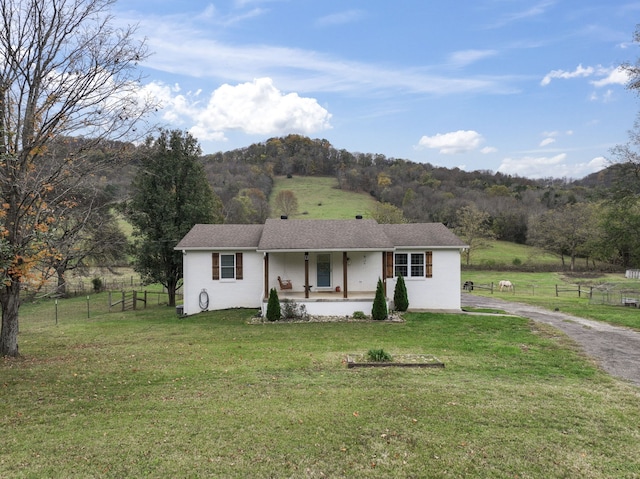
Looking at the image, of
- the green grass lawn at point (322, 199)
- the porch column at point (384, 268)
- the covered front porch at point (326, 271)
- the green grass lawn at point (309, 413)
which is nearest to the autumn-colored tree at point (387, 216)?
the green grass lawn at point (322, 199)

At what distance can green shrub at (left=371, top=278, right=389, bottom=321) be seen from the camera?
16.3 m

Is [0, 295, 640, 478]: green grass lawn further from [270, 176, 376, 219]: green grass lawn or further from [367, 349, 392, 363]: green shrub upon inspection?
[270, 176, 376, 219]: green grass lawn

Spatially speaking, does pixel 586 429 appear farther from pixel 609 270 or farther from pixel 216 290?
pixel 609 270

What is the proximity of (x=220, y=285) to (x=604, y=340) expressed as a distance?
49.8ft

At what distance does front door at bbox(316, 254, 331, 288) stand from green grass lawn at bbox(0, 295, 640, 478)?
6.95 metres

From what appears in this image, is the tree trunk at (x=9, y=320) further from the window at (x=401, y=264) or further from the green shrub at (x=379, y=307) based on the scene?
the window at (x=401, y=264)

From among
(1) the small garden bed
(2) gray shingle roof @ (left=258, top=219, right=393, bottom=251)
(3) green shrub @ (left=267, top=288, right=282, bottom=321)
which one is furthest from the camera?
(2) gray shingle roof @ (left=258, top=219, right=393, bottom=251)

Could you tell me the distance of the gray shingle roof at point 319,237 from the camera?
17531 millimetres

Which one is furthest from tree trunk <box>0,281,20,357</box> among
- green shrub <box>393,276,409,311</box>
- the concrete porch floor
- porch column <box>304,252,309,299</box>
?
green shrub <box>393,276,409,311</box>

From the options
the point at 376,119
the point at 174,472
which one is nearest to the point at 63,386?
the point at 174,472

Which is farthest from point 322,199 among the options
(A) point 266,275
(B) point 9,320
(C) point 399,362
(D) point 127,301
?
(C) point 399,362

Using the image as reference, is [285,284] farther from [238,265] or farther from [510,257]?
[510,257]

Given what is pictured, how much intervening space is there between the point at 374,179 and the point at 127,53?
2720 inches

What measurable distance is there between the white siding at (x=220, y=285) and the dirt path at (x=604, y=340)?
1212 cm
